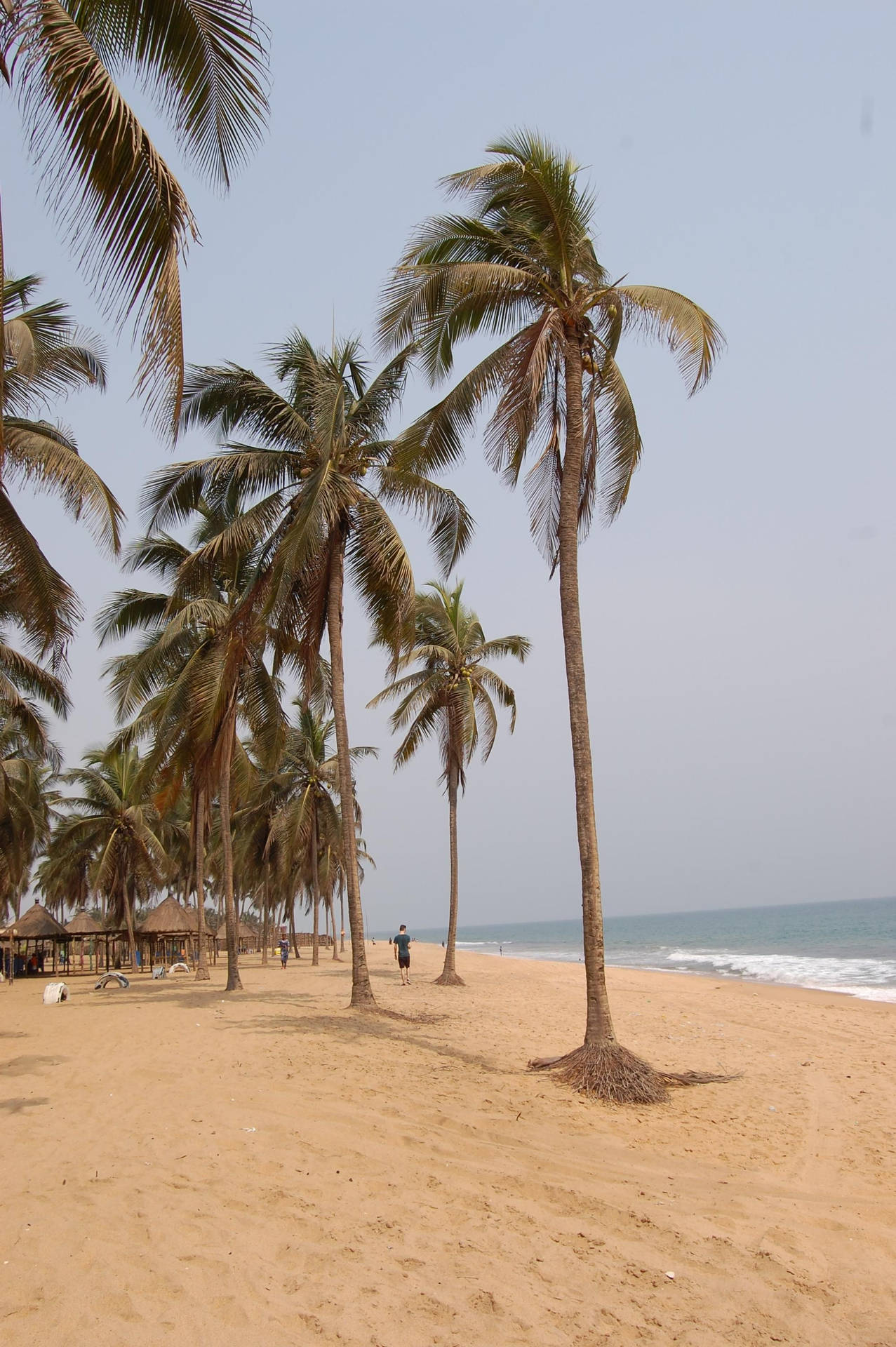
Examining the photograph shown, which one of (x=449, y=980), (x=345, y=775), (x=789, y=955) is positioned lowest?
(x=789, y=955)

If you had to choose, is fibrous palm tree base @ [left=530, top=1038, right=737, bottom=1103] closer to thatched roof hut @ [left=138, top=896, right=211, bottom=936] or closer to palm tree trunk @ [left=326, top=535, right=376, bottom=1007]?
palm tree trunk @ [left=326, top=535, right=376, bottom=1007]

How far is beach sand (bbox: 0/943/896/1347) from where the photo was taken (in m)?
3.89

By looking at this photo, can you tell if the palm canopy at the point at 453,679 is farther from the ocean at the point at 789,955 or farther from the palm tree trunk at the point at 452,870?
the ocean at the point at 789,955

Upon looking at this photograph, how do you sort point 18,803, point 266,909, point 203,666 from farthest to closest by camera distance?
point 266,909 → point 18,803 → point 203,666

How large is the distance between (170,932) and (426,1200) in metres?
29.5

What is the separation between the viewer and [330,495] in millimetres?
12742

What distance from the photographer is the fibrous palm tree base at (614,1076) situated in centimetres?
789

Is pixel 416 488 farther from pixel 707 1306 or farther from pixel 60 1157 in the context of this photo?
pixel 707 1306

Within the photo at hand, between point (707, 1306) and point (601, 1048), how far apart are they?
14.4 ft

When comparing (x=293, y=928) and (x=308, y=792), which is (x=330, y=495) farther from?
(x=293, y=928)

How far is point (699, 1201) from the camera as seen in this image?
538 centimetres

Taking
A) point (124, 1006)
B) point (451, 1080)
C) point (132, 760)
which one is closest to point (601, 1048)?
point (451, 1080)

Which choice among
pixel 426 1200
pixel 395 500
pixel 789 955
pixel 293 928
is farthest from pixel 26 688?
pixel 789 955

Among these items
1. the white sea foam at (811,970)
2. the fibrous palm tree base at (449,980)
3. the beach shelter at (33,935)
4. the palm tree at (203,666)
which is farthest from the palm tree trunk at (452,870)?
the beach shelter at (33,935)
